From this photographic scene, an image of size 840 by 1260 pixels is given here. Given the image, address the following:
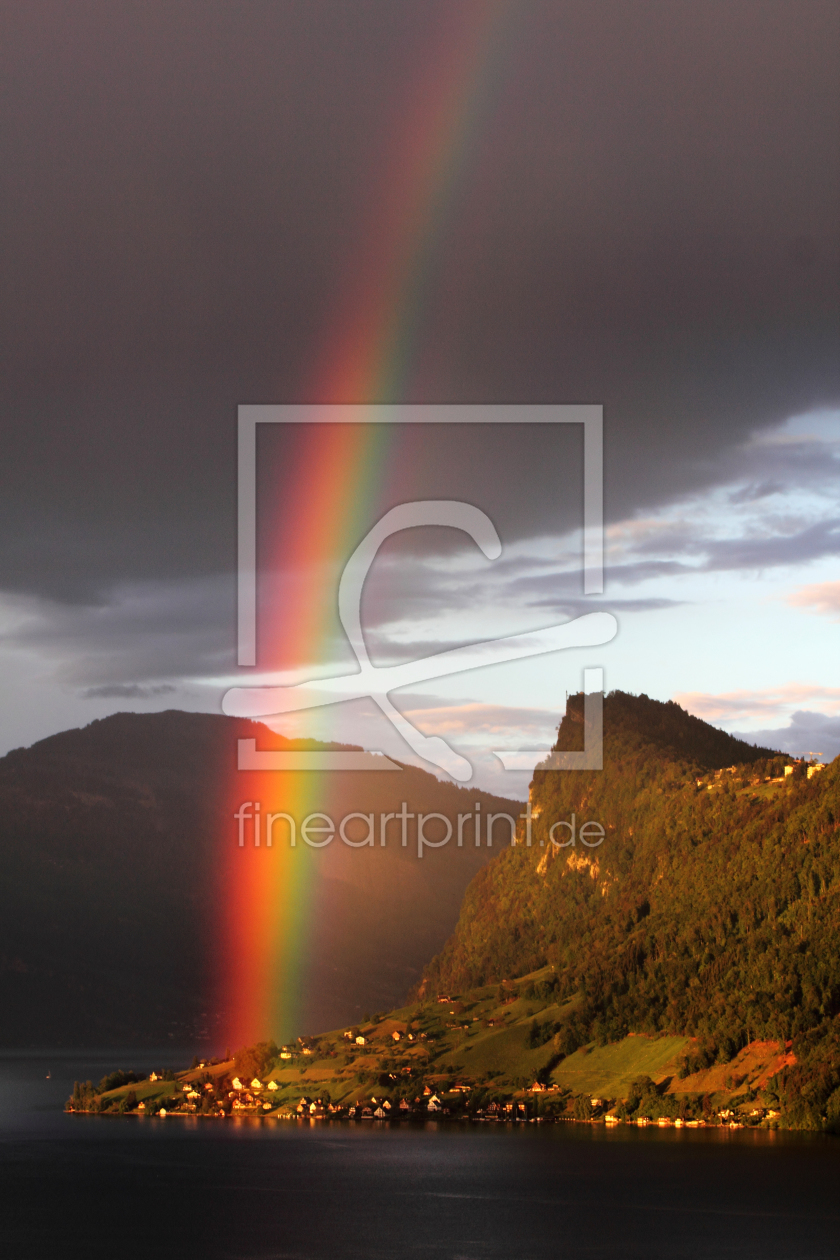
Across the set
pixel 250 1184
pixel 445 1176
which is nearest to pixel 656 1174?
pixel 445 1176

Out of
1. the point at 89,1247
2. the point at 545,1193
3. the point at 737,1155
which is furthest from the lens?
the point at 737,1155

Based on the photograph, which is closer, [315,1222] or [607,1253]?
[607,1253]

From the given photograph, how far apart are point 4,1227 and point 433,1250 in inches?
2165

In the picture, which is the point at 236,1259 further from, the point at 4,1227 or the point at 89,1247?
the point at 4,1227

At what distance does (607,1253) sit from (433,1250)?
677 inches

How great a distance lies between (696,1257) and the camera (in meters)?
138

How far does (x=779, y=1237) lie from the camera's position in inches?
5733

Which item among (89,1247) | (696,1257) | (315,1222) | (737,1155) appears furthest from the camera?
(737,1155)

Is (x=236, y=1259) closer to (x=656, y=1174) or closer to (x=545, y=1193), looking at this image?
(x=545, y=1193)

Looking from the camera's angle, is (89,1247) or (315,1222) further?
(315,1222)

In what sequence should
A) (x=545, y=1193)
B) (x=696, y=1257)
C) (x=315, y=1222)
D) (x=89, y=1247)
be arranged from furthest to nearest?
(x=545, y=1193), (x=315, y=1222), (x=89, y=1247), (x=696, y=1257)

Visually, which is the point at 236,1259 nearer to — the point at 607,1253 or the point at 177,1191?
the point at 607,1253

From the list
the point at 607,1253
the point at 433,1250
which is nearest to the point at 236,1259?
the point at 433,1250

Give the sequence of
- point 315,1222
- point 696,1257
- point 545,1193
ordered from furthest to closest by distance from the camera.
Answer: point 545,1193 → point 315,1222 → point 696,1257
